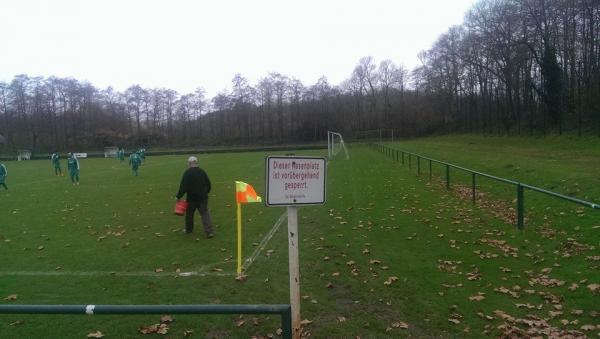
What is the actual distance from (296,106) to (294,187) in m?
103

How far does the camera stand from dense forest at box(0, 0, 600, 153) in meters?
62.8

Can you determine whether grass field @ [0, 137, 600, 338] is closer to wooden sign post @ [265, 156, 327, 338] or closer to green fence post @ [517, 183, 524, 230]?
green fence post @ [517, 183, 524, 230]

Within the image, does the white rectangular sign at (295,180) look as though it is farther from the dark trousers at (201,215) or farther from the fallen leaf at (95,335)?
the dark trousers at (201,215)

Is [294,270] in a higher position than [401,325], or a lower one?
higher

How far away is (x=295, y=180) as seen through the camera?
160 inches

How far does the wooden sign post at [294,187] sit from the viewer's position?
12.9ft

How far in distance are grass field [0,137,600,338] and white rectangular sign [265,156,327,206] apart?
1848 mm

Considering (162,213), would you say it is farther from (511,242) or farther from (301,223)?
(511,242)

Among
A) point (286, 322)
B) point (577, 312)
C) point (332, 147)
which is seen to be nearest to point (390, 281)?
point (577, 312)

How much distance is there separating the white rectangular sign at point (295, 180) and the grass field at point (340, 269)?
185cm

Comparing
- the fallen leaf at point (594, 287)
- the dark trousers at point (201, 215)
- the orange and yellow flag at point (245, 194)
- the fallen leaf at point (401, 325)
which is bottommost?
the fallen leaf at point (401, 325)

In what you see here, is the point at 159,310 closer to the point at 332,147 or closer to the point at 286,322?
the point at 286,322

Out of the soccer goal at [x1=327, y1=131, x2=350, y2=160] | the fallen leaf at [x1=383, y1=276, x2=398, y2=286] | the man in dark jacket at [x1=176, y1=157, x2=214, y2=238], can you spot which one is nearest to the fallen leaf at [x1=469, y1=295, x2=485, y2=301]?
the fallen leaf at [x1=383, y1=276, x2=398, y2=286]

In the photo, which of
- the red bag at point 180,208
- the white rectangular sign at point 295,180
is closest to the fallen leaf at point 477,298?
the white rectangular sign at point 295,180
